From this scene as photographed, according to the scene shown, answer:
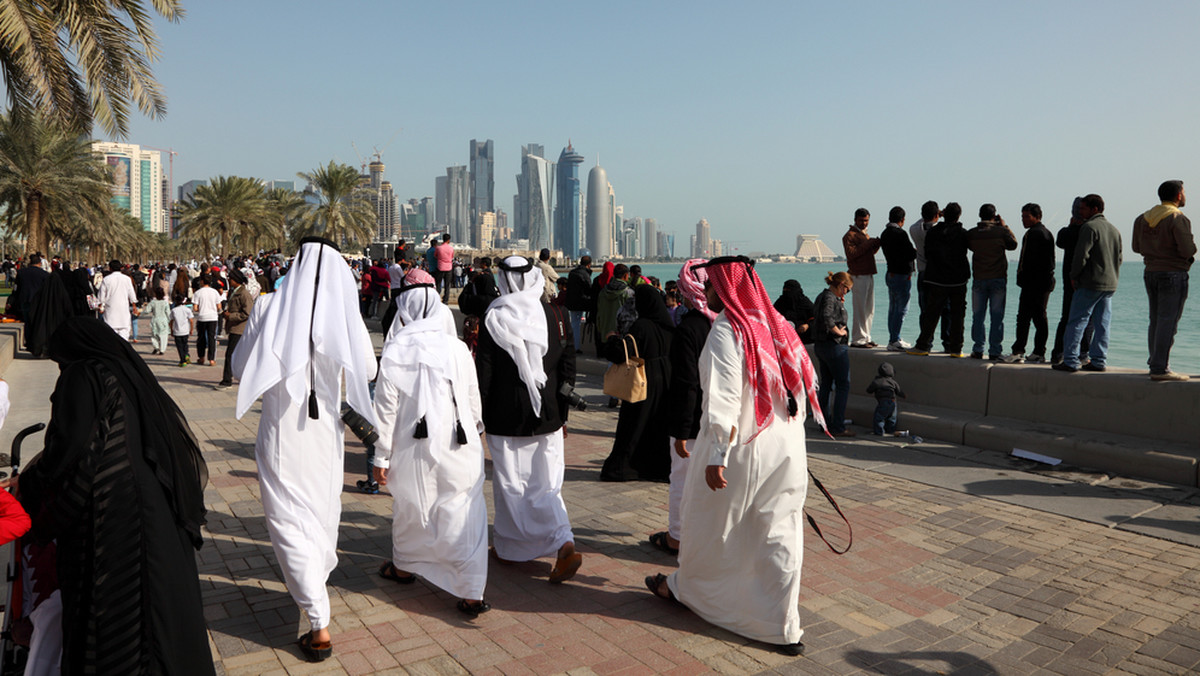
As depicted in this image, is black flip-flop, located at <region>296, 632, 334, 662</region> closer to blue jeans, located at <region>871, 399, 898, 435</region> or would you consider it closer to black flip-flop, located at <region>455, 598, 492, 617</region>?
black flip-flop, located at <region>455, 598, 492, 617</region>

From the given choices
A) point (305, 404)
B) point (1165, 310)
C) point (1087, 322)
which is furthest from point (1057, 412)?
point (305, 404)

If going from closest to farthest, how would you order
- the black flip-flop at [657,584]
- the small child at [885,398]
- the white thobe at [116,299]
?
the black flip-flop at [657,584] → the small child at [885,398] → the white thobe at [116,299]

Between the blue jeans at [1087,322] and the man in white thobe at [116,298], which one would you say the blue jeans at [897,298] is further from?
the man in white thobe at [116,298]

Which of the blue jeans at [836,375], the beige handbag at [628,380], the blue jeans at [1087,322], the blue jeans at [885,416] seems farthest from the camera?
the blue jeans at [836,375]

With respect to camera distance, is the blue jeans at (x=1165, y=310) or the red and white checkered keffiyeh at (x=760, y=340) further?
the blue jeans at (x=1165, y=310)

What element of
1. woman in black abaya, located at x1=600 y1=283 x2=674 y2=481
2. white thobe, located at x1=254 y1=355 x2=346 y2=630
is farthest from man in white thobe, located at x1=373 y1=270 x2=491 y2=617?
woman in black abaya, located at x1=600 y1=283 x2=674 y2=481

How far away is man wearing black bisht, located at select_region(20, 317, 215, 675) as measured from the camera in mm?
2912

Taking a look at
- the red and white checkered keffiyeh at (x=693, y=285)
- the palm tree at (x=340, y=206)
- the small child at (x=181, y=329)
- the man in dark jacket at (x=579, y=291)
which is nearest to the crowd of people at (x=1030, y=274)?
the red and white checkered keffiyeh at (x=693, y=285)

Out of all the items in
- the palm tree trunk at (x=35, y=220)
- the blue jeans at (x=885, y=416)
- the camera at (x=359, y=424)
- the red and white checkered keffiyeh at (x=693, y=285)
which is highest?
the palm tree trunk at (x=35, y=220)

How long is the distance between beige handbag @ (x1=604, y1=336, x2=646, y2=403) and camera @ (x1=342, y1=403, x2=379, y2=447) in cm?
245

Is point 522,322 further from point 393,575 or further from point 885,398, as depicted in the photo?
point 885,398

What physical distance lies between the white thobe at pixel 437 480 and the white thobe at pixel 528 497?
1.63 ft

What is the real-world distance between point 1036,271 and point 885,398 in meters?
2.25

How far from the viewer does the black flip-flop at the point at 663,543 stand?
544 cm
